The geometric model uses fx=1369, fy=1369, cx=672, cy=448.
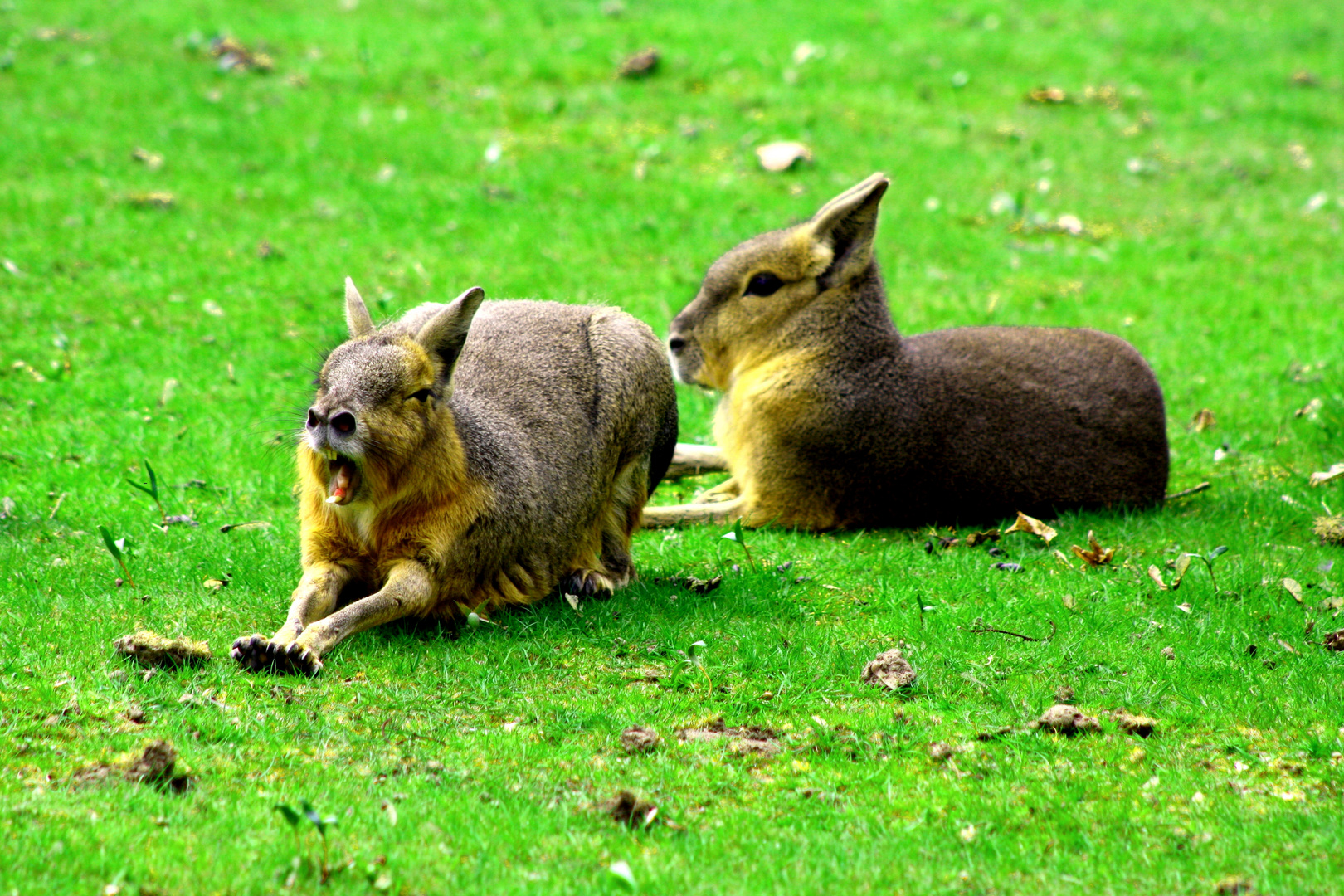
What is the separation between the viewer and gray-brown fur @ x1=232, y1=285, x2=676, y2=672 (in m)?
5.36

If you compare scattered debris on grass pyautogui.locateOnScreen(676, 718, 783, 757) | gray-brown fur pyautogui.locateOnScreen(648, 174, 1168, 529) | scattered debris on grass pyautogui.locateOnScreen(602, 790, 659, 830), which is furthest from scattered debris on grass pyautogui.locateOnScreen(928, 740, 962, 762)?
gray-brown fur pyautogui.locateOnScreen(648, 174, 1168, 529)

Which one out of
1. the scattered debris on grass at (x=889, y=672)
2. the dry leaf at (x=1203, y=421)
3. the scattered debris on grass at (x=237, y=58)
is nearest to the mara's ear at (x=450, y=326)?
the scattered debris on grass at (x=889, y=672)

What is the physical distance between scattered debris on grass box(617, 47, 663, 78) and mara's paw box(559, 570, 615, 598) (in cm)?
1006

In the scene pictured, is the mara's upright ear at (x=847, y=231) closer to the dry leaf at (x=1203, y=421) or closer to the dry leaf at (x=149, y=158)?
the dry leaf at (x=1203, y=421)

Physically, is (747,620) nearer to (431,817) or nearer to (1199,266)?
(431,817)

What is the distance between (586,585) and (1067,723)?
230 cm

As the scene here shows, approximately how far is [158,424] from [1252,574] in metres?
6.33

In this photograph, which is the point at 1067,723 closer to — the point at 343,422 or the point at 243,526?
the point at 343,422

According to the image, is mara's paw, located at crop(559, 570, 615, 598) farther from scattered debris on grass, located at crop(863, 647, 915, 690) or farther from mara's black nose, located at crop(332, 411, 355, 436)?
mara's black nose, located at crop(332, 411, 355, 436)

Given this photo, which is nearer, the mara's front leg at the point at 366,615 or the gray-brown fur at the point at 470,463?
the mara's front leg at the point at 366,615

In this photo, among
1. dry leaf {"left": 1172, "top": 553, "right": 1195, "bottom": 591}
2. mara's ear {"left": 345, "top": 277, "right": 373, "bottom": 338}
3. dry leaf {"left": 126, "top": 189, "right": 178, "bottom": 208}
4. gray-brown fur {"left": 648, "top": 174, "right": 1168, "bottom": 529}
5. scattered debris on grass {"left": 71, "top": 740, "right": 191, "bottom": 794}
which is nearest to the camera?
scattered debris on grass {"left": 71, "top": 740, "right": 191, "bottom": 794}

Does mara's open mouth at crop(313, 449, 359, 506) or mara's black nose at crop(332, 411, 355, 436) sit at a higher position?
mara's black nose at crop(332, 411, 355, 436)

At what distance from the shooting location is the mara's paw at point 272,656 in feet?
16.8

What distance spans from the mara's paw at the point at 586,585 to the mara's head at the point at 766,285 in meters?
2.30
